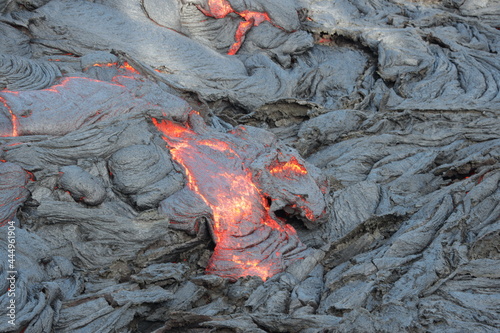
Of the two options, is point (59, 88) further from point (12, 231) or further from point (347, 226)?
point (347, 226)

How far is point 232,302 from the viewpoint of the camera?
240 inches

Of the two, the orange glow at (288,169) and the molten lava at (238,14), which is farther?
the molten lava at (238,14)

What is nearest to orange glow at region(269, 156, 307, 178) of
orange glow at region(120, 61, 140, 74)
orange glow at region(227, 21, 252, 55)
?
orange glow at region(120, 61, 140, 74)

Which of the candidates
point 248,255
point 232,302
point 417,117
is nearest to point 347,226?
point 248,255

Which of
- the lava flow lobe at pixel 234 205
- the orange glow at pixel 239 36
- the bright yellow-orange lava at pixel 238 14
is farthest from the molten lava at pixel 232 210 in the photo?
the bright yellow-orange lava at pixel 238 14

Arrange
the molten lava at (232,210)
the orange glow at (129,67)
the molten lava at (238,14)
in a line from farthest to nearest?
the molten lava at (238,14)
the orange glow at (129,67)
the molten lava at (232,210)

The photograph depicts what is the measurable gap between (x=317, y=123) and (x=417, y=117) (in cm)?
150

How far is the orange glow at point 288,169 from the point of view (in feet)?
24.6

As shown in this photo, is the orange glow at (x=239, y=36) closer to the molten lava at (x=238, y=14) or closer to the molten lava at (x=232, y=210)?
the molten lava at (x=238, y=14)

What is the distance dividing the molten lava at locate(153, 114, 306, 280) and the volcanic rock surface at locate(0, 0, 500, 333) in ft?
0.08

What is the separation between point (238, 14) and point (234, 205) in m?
4.83

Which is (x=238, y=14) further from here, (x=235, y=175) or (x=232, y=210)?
(x=232, y=210)

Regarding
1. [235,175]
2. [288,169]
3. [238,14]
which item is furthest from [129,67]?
[238,14]

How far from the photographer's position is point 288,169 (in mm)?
7594
